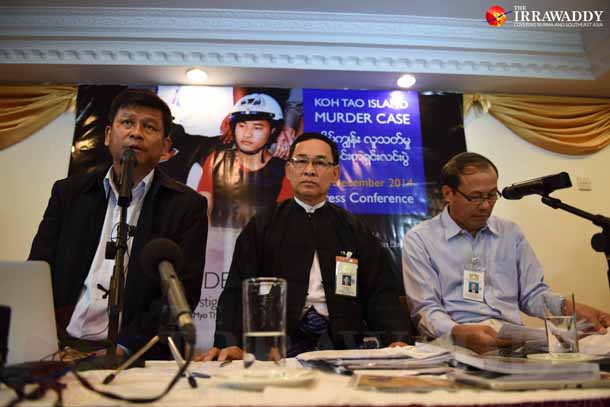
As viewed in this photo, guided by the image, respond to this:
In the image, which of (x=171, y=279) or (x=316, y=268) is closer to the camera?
(x=171, y=279)

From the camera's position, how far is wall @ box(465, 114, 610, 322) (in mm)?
3973

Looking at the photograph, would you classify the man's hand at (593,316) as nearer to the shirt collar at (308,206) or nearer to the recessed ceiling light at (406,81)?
the shirt collar at (308,206)

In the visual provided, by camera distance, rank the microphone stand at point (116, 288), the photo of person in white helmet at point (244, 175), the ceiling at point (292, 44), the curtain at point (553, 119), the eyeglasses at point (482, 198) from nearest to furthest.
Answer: the microphone stand at point (116, 288)
the eyeglasses at point (482, 198)
the ceiling at point (292, 44)
the photo of person in white helmet at point (244, 175)
the curtain at point (553, 119)

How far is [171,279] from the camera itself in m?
0.78

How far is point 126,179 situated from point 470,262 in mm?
1745

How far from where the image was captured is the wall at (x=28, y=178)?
3.66 m

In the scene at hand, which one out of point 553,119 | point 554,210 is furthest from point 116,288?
point 553,119

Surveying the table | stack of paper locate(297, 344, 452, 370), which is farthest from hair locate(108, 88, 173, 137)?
the table

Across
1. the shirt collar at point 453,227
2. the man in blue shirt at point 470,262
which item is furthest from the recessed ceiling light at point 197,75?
→ the shirt collar at point 453,227

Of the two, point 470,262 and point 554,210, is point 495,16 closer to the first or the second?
point 554,210

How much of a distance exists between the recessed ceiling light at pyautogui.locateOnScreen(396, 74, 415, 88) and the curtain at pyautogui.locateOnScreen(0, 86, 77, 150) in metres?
2.76

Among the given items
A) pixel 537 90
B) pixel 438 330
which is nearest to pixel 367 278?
pixel 438 330

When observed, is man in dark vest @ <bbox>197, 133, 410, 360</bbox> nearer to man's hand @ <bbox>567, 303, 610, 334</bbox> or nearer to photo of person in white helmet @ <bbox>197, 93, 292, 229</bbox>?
→ man's hand @ <bbox>567, 303, 610, 334</bbox>

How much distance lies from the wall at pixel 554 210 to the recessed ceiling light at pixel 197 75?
2332mm
